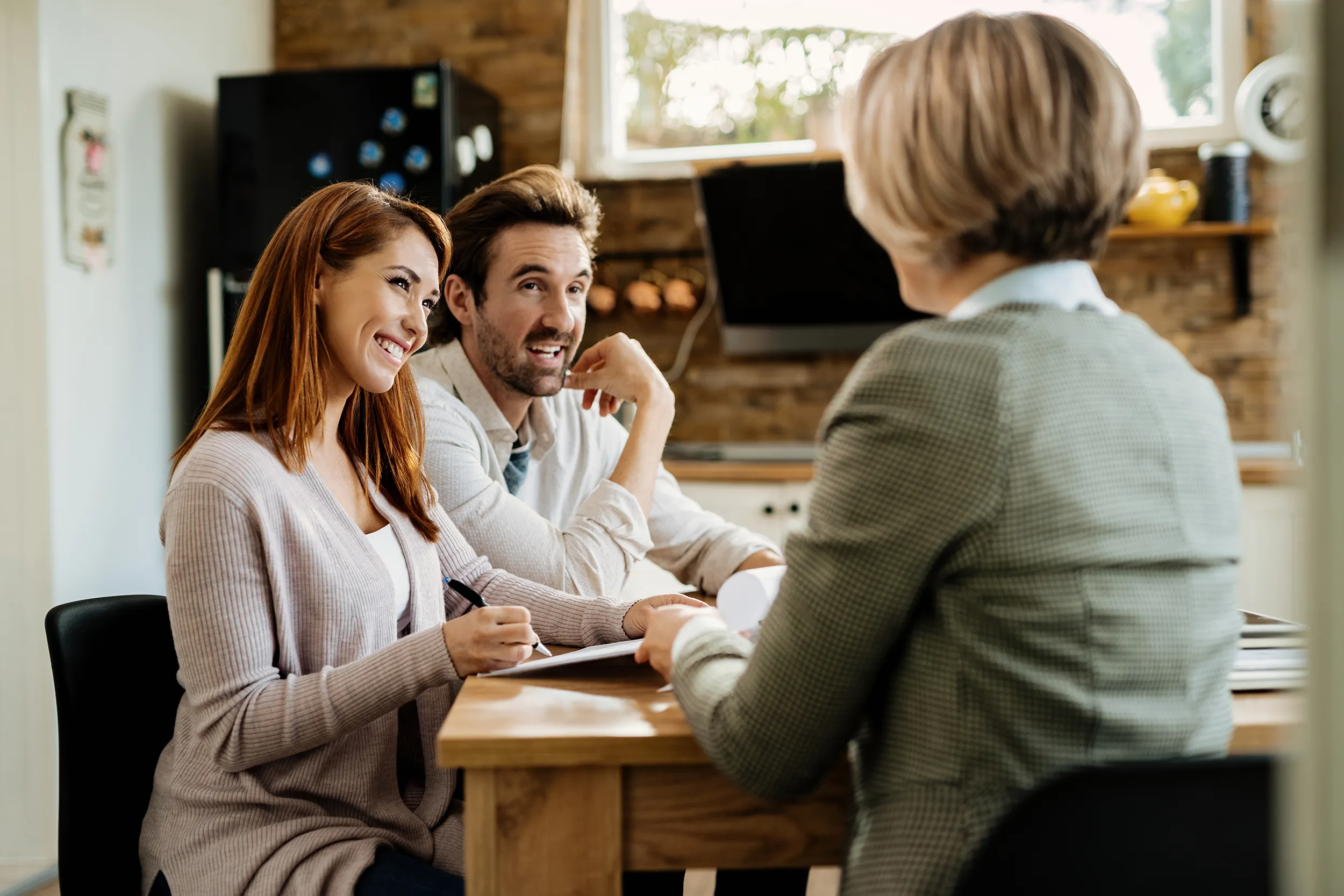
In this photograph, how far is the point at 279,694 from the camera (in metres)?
1.19

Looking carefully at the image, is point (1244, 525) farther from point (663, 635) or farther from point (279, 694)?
point (279, 694)

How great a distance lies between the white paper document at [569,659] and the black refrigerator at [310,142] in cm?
248

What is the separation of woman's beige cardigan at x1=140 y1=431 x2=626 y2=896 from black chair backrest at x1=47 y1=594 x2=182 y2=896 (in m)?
0.06

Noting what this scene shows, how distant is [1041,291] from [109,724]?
3.62 feet

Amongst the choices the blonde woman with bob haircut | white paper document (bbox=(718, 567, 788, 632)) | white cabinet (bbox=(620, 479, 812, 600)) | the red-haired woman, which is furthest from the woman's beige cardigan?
white cabinet (bbox=(620, 479, 812, 600))

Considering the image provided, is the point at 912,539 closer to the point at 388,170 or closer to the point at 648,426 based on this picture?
the point at 648,426

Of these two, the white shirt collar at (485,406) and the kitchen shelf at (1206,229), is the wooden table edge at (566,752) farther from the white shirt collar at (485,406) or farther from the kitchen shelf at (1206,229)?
the kitchen shelf at (1206,229)

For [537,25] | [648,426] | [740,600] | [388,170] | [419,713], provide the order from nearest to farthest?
1. [740,600]
2. [419,713]
3. [648,426]
4. [388,170]
5. [537,25]

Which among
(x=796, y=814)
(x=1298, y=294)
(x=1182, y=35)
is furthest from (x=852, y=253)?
→ (x=1298, y=294)

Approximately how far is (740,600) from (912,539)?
432mm

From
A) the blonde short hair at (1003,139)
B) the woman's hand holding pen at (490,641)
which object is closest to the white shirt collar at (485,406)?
the woman's hand holding pen at (490,641)

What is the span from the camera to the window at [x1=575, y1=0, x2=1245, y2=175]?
372 centimetres

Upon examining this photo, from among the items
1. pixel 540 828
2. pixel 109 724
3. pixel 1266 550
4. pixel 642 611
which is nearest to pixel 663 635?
pixel 540 828

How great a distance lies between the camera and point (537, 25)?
3988mm
